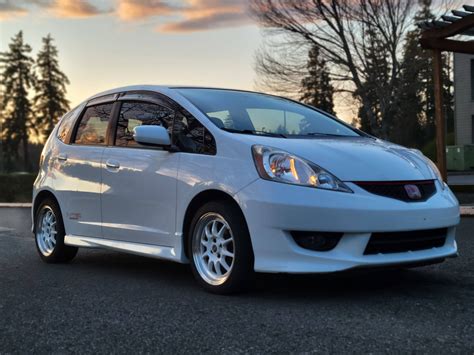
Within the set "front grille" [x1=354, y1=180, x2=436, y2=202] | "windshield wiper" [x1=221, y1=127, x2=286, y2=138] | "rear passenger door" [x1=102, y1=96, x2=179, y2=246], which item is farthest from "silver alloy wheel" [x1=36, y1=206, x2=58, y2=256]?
"front grille" [x1=354, y1=180, x2=436, y2=202]

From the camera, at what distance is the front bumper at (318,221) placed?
4043 millimetres

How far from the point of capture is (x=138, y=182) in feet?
16.8

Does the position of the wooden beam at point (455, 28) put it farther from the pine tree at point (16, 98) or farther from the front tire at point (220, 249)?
the pine tree at point (16, 98)

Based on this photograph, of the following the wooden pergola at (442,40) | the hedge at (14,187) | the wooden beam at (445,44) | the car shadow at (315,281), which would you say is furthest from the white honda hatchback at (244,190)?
the hedge at (14,187)

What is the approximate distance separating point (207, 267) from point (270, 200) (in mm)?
840

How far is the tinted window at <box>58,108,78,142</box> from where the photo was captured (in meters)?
6.40

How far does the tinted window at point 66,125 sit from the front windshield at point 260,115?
1.64 m

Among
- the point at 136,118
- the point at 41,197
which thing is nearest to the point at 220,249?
the point at 136,118

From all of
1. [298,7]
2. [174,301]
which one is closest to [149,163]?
[174,301]

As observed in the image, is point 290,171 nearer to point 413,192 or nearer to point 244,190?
point 244,190

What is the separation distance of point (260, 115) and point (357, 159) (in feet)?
3.58

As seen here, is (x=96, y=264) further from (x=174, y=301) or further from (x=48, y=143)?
(x=174, y=301)

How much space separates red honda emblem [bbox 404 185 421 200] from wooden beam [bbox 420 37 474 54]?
8171 mm

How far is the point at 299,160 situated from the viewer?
424 cm
